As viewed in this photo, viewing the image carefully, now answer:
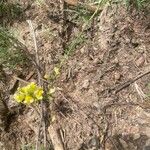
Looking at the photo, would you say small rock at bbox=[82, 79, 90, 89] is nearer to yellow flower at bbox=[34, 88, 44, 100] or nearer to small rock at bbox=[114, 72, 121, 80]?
small rock at bbox=[114, 72, 121, 80]

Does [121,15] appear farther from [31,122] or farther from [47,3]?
[31,122]

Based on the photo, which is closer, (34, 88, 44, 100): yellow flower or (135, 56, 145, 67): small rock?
(34, 88, 44, 100): yellow flower

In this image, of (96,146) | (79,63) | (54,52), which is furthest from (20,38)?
(96,146)

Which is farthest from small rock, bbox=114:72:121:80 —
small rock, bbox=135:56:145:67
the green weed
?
the green weed

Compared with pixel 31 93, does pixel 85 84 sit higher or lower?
higher

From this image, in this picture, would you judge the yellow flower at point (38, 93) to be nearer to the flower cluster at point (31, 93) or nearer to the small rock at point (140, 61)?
the flower cluster at point (31, 93)

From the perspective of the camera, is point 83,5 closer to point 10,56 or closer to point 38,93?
point 10,56

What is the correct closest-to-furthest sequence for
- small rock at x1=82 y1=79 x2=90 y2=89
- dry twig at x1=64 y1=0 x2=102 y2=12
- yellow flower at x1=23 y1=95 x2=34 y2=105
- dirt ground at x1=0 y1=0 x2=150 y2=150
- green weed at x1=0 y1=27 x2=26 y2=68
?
yellow flower at x1=23 y1=95 x2=34 y2=105 → dirt ground at x1=0 y1=0 x2=150 y2=150 → small rock at x1=82 y1=79 x2=90 y2=89 → green weed at x1=0 y1=27 x2=26 y2=68 → dry twig at x1=64 y1=0 x2=102 y2=12

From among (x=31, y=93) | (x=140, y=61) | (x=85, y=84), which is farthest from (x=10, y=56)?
(x=140, y=61)
